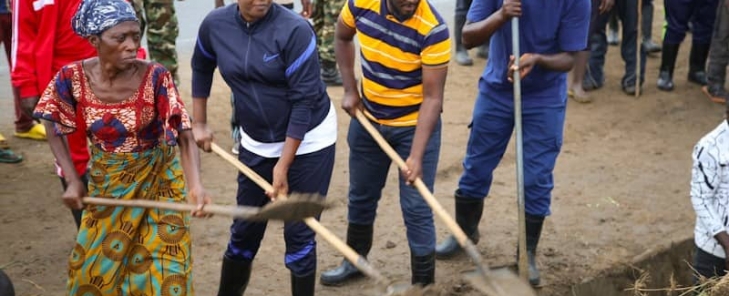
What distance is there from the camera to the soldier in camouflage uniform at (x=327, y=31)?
893 cm

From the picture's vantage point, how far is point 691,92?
31.7ft

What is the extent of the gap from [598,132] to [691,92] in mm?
1604

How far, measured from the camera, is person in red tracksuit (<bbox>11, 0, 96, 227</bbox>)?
5.53 metres

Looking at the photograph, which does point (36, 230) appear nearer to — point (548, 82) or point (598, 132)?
point (548, 82)

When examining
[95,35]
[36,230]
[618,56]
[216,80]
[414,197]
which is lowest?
[618,56]

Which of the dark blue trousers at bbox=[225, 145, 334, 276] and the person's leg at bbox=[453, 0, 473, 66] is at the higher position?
the dark blue trousers at bbox=[225, 145, 334, 276]

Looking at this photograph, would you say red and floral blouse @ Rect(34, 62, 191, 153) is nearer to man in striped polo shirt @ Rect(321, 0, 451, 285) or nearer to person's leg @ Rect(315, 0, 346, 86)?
man in striped polo shirt @ Rect(321, 0, 451, 285)

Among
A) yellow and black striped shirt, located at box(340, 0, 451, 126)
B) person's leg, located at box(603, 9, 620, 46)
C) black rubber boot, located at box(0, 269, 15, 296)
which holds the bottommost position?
person's leg, located at box(603, 9, 620, 46)

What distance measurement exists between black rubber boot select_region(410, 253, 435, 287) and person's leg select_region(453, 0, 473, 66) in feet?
15.8

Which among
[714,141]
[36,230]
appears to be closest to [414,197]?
[714,141]

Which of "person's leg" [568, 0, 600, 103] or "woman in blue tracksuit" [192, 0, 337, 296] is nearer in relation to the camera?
"woman in blue tracksuit" [192, 0, 337, 296]

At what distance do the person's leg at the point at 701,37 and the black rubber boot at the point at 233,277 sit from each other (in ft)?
19.5

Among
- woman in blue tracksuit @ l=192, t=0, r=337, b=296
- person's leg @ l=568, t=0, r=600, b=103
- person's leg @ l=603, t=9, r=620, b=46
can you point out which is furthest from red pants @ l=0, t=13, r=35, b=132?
person's leg @ l=603, t=9, r=620, b=46

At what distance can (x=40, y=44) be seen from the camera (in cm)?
560
